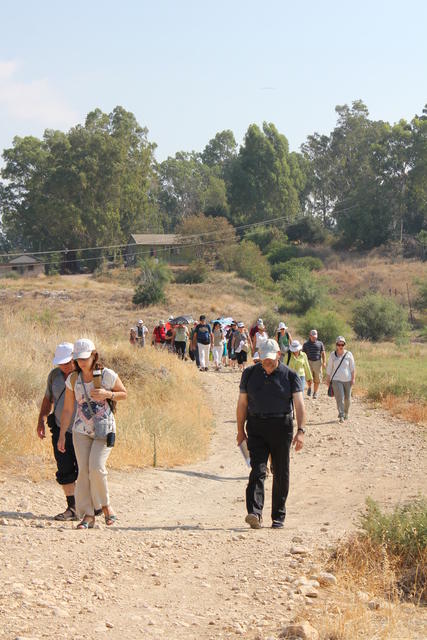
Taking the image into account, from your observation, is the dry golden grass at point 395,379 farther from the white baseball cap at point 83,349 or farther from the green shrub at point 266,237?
the green shrub at point 266,237

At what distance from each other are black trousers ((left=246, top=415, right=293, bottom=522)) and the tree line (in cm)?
6711

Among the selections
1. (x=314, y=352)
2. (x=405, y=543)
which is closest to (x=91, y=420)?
(x=405, y=543)

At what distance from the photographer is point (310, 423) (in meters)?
16.2

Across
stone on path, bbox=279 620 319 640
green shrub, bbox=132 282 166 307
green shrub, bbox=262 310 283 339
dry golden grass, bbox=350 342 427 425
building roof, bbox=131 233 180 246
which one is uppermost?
building roof, bbox=131 233 180 246

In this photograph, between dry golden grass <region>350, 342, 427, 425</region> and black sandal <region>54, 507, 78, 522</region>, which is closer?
black sandal <region>54, 507, 78, 522</region>

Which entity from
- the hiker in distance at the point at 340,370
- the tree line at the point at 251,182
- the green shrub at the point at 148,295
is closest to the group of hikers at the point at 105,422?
the hiker in distance at the point at 340,370

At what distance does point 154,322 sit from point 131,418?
3516 centimetres

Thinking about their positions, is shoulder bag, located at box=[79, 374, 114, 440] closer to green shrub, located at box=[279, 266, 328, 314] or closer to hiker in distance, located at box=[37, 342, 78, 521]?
hiker in distance, located at box=[37, 342, 78, 521]

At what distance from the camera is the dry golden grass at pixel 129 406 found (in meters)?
10.4

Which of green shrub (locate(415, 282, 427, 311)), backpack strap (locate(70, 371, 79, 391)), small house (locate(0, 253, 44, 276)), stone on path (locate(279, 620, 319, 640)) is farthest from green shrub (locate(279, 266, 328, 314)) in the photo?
stone on path (locate(279, 620, 319, 640))

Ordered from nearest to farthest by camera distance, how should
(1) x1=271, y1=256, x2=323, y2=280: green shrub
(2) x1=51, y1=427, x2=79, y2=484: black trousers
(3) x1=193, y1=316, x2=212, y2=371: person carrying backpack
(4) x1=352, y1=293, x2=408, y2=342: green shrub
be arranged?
1. (2) x1=51, y1=427, x2=79, y2=484: black trousers
2. (3) x1=193, y1=316, x2=212, y2=371: person carrying backpack
3. (4) x1=352, y1=293, x2=408, y2=342: green shrub
4. (1) x1=271, y1=256, x2=323, y2=280: green shrub

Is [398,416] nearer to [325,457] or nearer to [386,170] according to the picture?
[325,457]

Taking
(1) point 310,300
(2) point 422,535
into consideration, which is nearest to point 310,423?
(2) point 422,535

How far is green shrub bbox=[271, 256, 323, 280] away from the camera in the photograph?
68375 millimetres
